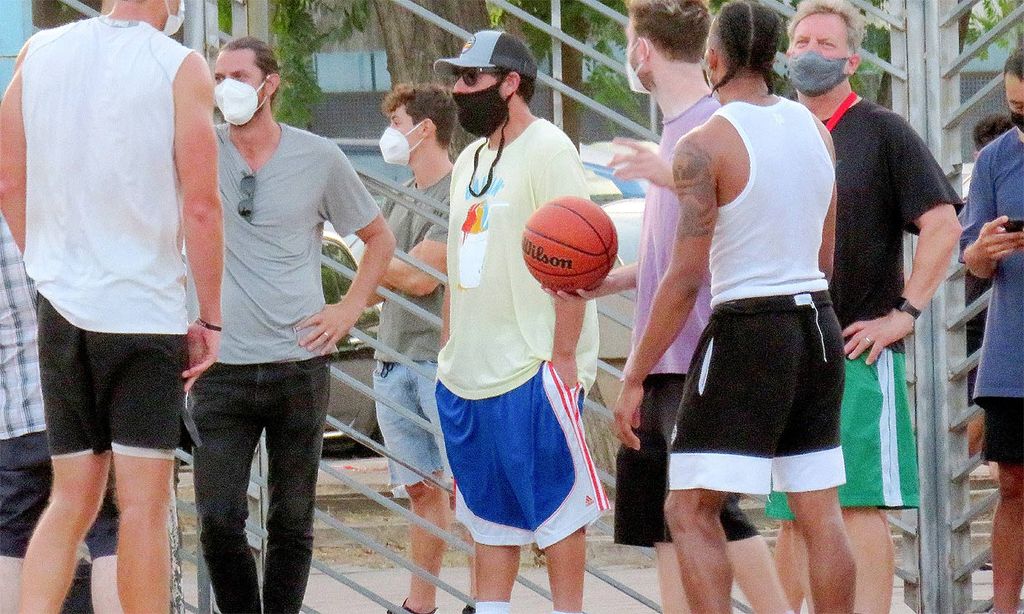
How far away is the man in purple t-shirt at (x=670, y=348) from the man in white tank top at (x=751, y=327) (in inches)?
10.8

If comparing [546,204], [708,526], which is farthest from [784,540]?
[546,204]

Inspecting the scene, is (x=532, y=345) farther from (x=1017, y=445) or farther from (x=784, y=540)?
(x=1017, y=445)

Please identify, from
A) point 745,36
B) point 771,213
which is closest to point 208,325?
point 771,213

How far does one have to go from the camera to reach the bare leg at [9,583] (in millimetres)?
4750

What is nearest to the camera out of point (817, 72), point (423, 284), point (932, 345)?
point (817, 72)

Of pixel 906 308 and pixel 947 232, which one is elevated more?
pixel 947 232

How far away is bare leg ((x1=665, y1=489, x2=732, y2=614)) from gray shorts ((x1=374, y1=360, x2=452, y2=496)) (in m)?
2.35

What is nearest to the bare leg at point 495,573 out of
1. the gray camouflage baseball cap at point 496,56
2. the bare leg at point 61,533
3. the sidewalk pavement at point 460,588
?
the bare leg at point 61,533

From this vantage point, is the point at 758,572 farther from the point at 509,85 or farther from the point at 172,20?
the point at 172,20

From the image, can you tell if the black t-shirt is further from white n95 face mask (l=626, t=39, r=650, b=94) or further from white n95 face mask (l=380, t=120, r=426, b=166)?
white n95 face mask (l=380, t=120, r=426, b=166)

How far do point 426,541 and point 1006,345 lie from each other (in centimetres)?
236

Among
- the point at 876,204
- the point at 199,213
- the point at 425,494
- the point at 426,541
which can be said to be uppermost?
the point at 199,213

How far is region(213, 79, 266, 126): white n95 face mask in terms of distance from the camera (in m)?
5.32

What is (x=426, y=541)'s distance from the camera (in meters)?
6.38
